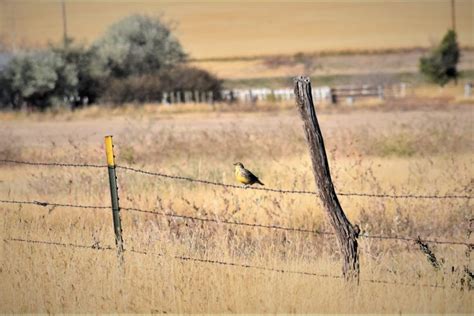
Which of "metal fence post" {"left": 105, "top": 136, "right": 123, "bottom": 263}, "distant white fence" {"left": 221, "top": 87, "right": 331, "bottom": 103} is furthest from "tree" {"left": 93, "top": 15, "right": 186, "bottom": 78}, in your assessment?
"metal fence post" {"left": 105, "top": 136, "right": 123, "bottom": 263}

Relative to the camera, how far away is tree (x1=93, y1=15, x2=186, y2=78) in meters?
58.8

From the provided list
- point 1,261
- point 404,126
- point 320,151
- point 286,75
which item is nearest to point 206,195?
point 1,261

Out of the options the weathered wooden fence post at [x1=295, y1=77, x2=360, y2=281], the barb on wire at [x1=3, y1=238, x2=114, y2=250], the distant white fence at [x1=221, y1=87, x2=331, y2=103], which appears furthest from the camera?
the distant white fence at [x1=221, y1=87, x2=331, y2=103]

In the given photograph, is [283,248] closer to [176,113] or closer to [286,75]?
[176,113]

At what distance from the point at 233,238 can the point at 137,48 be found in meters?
50.6

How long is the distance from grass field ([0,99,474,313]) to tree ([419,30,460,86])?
120 ft

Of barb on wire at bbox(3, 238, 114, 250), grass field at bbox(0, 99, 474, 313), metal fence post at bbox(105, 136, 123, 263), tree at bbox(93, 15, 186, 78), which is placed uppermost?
tree at bbox(93, 15, 186, 78)

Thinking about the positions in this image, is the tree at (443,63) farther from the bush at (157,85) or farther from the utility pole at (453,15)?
the bush at (157,85)

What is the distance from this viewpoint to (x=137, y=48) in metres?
61.3

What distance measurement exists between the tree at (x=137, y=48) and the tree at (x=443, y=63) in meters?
15.6

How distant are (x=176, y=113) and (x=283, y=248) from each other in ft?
113

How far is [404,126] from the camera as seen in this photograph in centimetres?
2753

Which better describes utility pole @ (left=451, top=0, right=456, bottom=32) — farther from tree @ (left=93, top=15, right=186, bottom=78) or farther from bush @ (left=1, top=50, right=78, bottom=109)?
bush @ (left=1, top=50, right=78, bottom=109)

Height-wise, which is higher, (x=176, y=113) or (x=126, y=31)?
(x=126, y=31)
